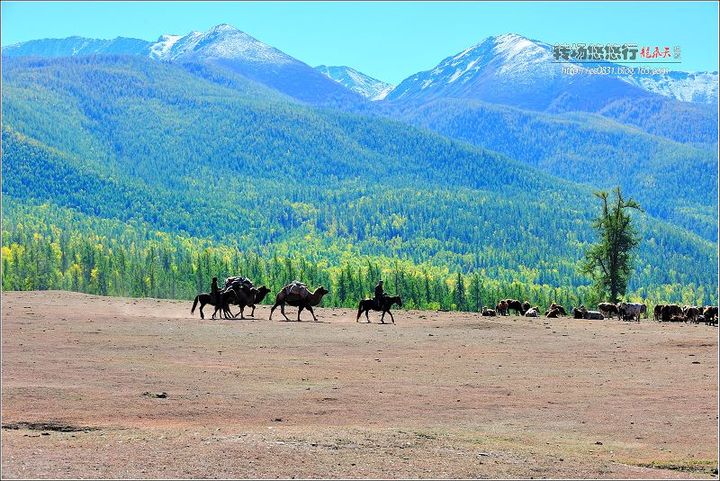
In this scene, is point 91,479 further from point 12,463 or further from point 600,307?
point 600,307

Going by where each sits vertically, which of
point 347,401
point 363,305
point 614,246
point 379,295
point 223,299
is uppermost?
point 614,246

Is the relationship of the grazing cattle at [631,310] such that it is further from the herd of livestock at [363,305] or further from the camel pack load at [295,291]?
the camel pack load at [295,291]

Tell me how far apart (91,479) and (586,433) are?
10.8 m

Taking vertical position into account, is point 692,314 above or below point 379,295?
below

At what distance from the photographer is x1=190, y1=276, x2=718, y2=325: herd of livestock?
1991 inches

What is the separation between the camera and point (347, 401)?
87.6 ft

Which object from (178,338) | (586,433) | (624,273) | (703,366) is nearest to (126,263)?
(624,273)

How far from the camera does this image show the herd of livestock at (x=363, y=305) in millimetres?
50562

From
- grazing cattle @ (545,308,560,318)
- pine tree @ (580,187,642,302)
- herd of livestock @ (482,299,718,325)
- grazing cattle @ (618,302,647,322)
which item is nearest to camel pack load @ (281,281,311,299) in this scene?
herd of livestock @ (482,299,718,325)

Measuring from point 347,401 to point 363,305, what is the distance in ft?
81.6

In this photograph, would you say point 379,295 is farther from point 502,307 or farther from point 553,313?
point 553,313

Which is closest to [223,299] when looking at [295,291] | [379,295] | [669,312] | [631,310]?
[295,291]

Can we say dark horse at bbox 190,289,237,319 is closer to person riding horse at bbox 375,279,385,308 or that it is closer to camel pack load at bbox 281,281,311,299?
camel pack load at bbox 281,281,311,299

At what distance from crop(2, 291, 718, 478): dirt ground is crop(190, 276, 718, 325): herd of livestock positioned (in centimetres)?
430
